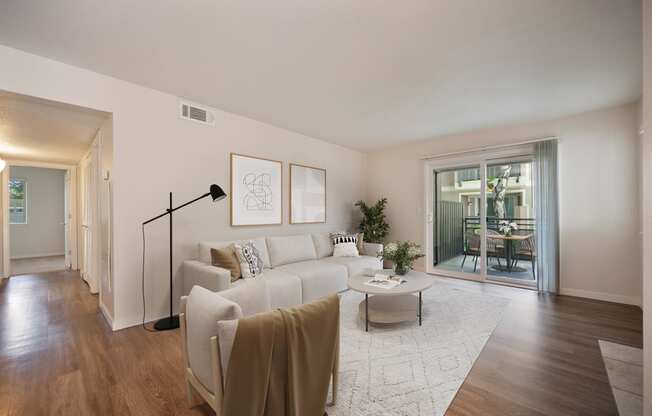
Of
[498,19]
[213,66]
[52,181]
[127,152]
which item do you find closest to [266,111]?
[213,66]

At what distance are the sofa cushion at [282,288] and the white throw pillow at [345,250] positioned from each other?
1358mm

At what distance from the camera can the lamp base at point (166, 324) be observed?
278 centimetres

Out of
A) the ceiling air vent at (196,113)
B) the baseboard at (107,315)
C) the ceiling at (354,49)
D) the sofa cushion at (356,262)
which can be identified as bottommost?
the baseboard at (107,315)

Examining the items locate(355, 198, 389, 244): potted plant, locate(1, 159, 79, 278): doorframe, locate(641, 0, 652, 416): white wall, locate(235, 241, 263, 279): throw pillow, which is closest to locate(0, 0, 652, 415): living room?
locate(641, 0, 652, 416): white wall

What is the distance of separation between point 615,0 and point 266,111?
3.33 meters

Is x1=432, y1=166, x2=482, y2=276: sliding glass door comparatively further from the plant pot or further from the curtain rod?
the plant pot

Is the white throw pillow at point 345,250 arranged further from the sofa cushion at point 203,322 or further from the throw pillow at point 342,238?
the sofa cushion at point 203,322

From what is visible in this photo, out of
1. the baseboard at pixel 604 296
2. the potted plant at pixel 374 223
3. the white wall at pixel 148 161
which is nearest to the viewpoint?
the white wall at pixel 148 161

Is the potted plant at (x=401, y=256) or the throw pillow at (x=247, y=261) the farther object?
the potted plant at (x=401, y=256)

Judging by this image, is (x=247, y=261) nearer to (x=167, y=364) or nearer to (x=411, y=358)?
(x=167, y=364)

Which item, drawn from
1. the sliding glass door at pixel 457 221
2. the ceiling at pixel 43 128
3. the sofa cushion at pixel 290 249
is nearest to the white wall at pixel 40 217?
the ceiling at pixel 43 128

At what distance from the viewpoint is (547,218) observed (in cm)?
390

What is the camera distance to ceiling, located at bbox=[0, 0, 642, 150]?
1.84 meters

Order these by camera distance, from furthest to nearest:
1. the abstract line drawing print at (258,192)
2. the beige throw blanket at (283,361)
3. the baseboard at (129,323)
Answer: the abstract line drawing print at (258,192)
the baseboard at (129,323)
the beige throw blanket at (283,361)
